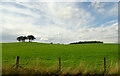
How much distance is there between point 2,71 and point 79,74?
456 centimetres

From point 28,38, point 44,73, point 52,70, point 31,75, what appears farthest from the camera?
point 28,38

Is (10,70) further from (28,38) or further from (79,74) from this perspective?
(28,38)

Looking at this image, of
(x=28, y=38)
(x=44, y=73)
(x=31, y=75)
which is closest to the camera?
(x=31, y=75)

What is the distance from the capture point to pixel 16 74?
604 centimetres

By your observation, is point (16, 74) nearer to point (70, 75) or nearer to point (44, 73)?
point (44, 73)

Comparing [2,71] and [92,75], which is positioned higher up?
[2,71]

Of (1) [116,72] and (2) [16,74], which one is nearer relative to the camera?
(2) [16,74]

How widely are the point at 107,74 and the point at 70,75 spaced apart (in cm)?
242

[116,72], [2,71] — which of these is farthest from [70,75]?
[2,71]

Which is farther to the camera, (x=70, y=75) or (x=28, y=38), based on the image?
(x=28, y=38)

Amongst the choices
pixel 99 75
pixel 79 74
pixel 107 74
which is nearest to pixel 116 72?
pixel 107 74

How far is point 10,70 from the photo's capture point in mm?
6250

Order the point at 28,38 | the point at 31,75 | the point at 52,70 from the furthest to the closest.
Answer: the point at 28,38, the point at 52,70, the point at 31,75

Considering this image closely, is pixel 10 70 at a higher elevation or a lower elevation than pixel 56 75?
higher
